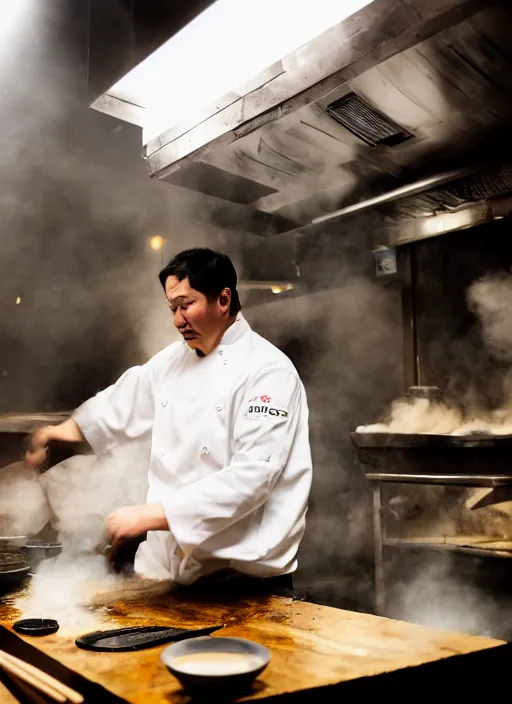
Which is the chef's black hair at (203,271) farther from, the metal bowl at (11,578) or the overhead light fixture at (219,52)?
the metal bowl at (11,578)

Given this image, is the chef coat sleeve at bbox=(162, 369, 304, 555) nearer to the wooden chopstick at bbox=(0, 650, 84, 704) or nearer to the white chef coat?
the white chef coat

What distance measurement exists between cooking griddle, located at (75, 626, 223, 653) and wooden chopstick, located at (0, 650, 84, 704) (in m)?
0.13

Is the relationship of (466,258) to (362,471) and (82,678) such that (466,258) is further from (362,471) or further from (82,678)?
(82,678)

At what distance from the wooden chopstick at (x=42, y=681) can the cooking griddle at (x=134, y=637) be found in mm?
129

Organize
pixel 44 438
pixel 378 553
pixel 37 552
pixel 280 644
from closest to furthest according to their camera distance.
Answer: pixel 280 644 → pixel 37 552 → pixel 44 438 → pixel 378 553

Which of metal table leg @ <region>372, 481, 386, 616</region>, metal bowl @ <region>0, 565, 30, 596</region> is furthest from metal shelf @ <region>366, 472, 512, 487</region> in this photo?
metal bowl @ <region>0, 565, 30, 596</region>

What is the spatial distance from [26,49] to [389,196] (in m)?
2.14

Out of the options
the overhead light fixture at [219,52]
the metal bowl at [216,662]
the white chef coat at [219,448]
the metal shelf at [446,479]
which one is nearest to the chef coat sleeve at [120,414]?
the white chef coat at [219,448]

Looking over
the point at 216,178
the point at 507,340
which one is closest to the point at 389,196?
the point at 216,178

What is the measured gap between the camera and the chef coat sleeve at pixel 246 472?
5.80 ft

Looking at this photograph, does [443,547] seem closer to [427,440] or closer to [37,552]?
[427,440]

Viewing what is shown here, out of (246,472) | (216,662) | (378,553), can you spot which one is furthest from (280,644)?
(378,553)

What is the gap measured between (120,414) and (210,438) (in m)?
0.55

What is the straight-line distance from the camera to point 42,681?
3.45 ft
